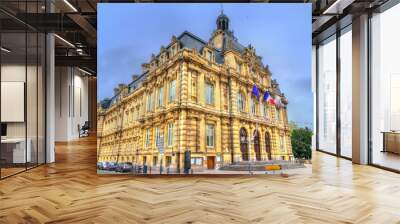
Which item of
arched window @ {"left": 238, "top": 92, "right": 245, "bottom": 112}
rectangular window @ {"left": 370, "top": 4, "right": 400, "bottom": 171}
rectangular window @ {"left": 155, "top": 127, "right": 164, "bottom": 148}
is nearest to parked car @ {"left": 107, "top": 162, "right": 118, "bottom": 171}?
rectangular window @ {"left": 155, "top": 127, "right": 164, "bottom": 148}

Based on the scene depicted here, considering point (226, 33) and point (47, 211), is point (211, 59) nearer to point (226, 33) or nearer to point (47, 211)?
point (226, 33)

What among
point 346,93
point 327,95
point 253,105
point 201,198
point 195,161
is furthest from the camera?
point 327,95

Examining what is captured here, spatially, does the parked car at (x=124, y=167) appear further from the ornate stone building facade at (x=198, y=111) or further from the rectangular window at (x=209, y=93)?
the rectangular window at (x=209, y=93)

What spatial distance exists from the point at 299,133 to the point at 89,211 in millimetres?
4170

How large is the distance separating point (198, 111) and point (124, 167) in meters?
1.72

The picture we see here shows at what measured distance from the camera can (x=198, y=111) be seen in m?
6.68

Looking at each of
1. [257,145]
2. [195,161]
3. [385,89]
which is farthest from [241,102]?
[385,89]

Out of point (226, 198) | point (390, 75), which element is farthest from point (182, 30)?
point (390, 75)

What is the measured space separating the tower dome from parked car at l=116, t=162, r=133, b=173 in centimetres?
305

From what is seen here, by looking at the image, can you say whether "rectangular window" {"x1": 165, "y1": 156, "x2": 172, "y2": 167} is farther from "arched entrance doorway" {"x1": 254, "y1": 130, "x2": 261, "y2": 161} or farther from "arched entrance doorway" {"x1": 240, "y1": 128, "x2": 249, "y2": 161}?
"arched entrance doorway" {"x1": 254, "y1": 130, "x2": 261, "y2": 161}

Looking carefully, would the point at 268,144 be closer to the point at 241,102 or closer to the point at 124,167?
the point at 241,102

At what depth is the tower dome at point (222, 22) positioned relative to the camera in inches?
270

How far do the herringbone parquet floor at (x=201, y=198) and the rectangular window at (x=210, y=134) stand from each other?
2.18 feet

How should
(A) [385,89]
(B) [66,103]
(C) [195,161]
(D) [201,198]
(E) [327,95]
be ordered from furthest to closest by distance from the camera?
1. (B) [66,103]
2. (E) [327,95]
3. (A) [385,89]
4. (C) [195,161]
5. (D) [201,198]
